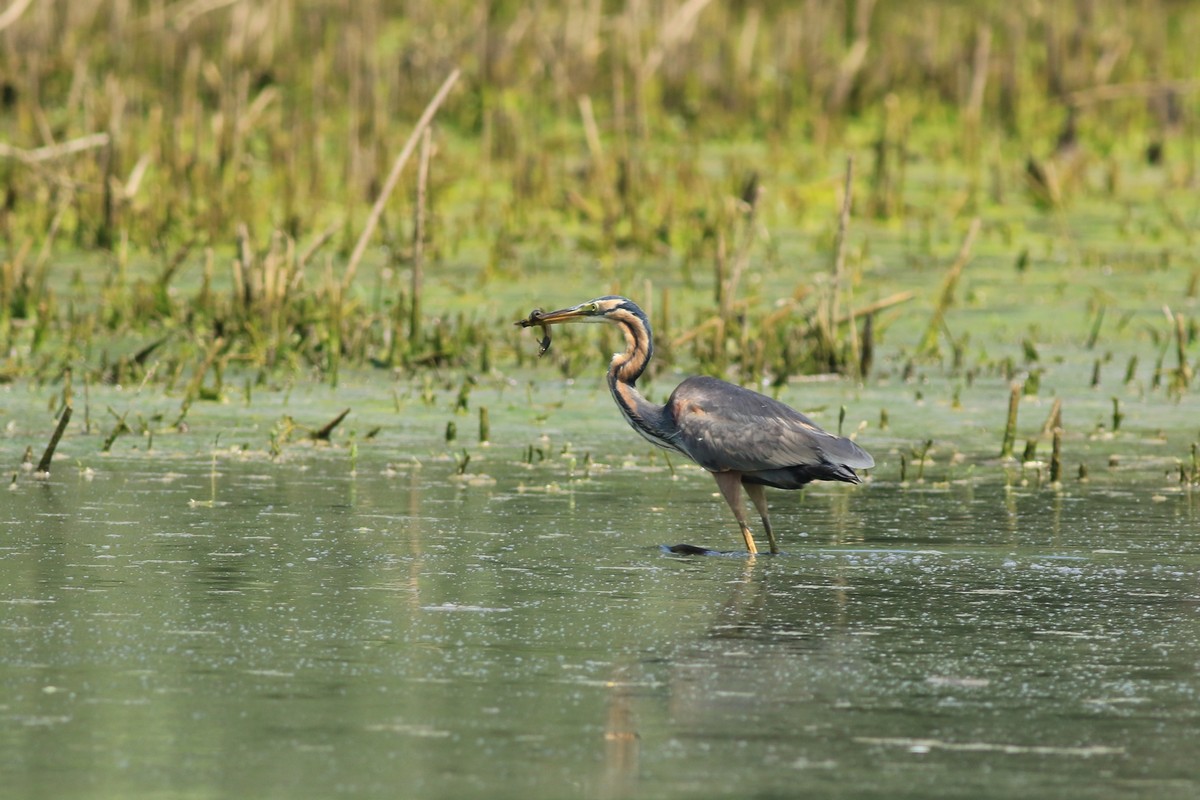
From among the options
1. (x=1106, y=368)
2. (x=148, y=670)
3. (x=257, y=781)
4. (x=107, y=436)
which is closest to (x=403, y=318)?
(x=107, y=436)

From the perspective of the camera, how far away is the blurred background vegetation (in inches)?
392

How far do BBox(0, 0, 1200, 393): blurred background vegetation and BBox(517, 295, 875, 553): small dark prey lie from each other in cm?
281

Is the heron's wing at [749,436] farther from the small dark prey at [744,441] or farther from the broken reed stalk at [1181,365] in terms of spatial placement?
the broken reed stalk at [1181,365]

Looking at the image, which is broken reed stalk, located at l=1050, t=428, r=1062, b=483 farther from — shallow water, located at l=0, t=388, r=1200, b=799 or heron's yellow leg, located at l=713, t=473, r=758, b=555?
heron's yellow leg, located at l=713, t=473, r=758, b=555

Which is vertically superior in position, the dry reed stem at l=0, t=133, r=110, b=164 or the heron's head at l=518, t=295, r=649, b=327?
the dry reed stem at l=0, t=133, r=110, b=164

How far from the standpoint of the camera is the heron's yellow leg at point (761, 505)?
6.26 metres

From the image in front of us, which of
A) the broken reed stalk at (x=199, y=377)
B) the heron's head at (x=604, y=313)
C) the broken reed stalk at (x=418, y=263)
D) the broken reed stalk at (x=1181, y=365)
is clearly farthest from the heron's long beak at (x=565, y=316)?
the broken reed stalk at (x=1181, y=365)

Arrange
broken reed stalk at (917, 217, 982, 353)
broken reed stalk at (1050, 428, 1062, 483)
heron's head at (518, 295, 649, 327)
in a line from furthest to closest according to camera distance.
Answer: broken reed stalk at (917, 217, 982, 353)
broken reed stalk at (1050, 428, 1062, 483)
heron's head at (518, 295, 649, 327)

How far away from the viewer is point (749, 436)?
6.36 meters

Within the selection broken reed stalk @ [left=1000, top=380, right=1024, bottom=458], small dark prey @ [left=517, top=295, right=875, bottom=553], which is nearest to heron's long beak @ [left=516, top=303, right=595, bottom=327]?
small dark prey @ [left=517, top=295, right=875, bottom=553]

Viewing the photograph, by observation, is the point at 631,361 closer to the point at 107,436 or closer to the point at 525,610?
the point at 525,610

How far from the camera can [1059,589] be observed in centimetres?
567

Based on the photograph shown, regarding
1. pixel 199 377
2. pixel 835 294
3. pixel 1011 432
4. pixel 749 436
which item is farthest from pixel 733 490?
pixel 835 294

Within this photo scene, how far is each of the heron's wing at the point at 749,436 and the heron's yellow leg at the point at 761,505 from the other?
0.09 meters
